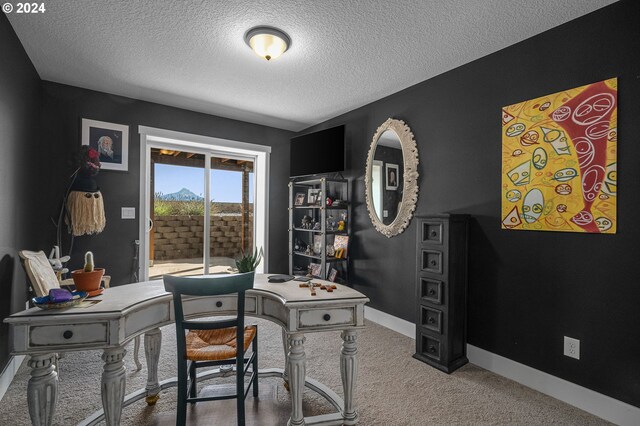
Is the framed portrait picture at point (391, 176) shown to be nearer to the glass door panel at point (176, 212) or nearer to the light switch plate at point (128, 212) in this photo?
the glass door panel at point (176, 212)

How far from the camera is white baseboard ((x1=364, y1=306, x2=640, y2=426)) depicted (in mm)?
1846

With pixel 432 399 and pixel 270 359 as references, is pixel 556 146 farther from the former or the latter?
pixel 270 359

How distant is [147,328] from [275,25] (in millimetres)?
2169

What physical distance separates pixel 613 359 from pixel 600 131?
1.47 metres

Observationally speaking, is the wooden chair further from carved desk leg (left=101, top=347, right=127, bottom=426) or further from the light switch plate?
the light switch plate

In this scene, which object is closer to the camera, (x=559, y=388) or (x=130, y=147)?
(x=559, y=388)

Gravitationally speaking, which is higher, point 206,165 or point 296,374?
point 206,165

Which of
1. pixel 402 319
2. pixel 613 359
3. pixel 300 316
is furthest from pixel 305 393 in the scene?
pixel 613 359

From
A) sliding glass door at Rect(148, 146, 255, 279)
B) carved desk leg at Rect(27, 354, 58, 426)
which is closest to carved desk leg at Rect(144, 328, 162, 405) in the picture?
carved desk leg at Rect(27, 354, 58, 426)

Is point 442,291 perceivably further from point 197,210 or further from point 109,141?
point 109,141

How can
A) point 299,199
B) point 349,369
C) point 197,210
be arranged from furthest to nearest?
point 299,199 → point 197,210 → point 349,369

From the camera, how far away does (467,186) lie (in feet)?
8.99

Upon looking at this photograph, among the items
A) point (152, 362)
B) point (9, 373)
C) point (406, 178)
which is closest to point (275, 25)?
point (406, 178)

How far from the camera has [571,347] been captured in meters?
2.07
